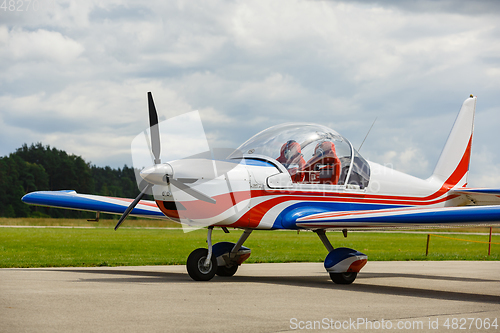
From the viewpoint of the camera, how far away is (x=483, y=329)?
5.94m

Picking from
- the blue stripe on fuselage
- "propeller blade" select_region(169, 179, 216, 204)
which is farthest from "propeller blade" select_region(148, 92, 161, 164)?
the blue stripe on fuselage

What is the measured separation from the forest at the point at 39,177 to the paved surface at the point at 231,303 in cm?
9231

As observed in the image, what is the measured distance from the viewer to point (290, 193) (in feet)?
36.0

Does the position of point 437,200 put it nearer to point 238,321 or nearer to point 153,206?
point 153,206

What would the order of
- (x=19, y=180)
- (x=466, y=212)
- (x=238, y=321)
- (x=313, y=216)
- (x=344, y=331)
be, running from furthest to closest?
1. (x=19, y=180)
2. (x=313, y=216)
3. (x=466, y=212)
4. (x=238, y=321)
5. (x=344, y=331)

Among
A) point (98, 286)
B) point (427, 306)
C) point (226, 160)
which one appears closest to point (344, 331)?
point (427, 306)

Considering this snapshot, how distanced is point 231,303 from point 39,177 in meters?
107

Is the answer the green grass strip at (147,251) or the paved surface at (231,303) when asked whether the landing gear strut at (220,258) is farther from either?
the green grass strip at (147,251)

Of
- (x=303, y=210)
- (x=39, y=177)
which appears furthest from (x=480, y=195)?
(x=39, y=177)

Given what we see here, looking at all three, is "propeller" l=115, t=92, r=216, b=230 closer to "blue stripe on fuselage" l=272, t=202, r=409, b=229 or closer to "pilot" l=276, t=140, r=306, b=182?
"blue stripe on fuselage" l=272, t=202, r=409, b=229

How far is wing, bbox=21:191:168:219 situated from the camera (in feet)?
45.4

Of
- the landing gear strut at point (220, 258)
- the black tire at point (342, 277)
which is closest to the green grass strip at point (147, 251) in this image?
the landing gear strut at point (220, 258)

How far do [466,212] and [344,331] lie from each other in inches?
163

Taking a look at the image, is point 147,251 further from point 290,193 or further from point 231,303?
point 231,303
